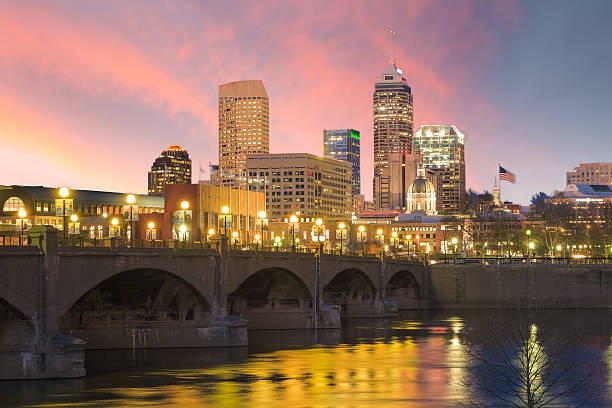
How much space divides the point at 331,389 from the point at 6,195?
284 ft

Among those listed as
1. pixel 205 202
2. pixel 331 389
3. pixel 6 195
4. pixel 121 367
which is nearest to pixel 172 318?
pixel 121 367

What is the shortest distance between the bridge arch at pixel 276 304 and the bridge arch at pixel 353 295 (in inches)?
823

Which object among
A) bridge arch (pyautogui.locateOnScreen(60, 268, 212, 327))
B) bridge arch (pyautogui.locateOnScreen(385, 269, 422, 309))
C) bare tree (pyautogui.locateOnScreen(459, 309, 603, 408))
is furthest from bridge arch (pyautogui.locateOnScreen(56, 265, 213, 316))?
bridge arch (pyautogui.locateOnScreen(385, 269, 422, 309))

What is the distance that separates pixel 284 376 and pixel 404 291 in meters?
77.6

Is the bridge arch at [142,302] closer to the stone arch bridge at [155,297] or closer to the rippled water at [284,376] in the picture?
the stone arch bridge at [155,297]

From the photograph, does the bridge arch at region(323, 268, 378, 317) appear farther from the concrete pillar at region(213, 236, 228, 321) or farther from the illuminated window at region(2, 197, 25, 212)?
the illuminated window at region(2, 197, 25, 212)

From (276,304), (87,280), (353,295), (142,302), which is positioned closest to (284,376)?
(87,280)

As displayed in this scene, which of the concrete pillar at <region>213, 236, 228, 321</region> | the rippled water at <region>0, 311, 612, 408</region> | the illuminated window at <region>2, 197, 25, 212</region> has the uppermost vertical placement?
the illuminated window at <region>2, 197, 25, 212</region>

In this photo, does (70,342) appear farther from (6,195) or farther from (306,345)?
(6,195)

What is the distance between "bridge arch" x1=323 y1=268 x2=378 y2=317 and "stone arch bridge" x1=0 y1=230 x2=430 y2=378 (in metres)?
0.13

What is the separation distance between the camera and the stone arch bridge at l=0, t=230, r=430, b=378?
55.7 m

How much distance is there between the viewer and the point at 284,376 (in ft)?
208

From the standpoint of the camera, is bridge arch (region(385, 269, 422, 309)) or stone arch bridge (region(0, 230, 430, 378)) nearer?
stone arch bridge (region(0, 230, 430, 378))

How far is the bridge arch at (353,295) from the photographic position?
381 ft
